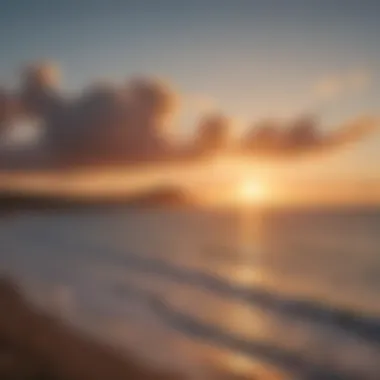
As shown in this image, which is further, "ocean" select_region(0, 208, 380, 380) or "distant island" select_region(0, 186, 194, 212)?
"distant island" select_region(0, 186, 194, 212)

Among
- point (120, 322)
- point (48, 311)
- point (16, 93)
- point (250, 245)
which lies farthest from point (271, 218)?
point (16, 93)

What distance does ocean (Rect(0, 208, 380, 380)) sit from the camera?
6.25ft

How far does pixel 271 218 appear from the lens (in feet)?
6.73

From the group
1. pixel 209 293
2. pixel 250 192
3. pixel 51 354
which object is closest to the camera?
pixel 51 354

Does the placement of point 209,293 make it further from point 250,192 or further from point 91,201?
point 91,201

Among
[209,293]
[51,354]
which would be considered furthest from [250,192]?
[51,354]

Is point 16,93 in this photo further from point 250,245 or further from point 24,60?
point 250,245

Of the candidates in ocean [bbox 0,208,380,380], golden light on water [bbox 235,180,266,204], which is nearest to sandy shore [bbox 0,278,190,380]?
ocean [bbox 0,208,380,380]

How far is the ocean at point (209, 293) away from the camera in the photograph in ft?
6.25

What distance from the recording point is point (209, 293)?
2.16 metres

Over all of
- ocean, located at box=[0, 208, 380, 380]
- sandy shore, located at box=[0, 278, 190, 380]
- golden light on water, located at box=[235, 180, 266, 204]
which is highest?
golden light on water, located at box=[235, 180, 266, 204]

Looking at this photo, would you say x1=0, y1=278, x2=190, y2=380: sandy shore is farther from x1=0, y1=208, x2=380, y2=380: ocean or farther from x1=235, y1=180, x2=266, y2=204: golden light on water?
x1=235, y1=180, x2=266, y2=204: golden light on water

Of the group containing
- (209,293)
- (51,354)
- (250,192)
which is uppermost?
(250,192)

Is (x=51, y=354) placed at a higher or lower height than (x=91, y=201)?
lower
